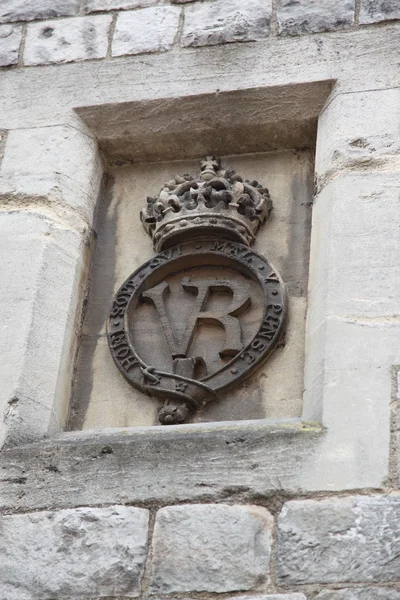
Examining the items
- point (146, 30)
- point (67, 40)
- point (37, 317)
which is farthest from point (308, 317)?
point (67, 40)

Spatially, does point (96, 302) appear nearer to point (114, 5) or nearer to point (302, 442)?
point (302, 442)

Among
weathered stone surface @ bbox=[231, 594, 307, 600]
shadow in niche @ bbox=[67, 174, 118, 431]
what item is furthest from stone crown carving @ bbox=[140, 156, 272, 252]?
weathered stone surface @ bbox=[231, 594, 307, 600]

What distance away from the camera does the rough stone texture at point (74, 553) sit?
127 inches

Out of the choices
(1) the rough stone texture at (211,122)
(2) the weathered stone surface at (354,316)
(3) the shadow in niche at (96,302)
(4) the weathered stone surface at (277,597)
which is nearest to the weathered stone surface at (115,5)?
(1) the rough stone texture at (211,122)

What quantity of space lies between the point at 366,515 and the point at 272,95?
63.3 inches

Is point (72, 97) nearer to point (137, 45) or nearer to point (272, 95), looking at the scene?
point (137, 45)

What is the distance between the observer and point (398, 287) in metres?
3.62

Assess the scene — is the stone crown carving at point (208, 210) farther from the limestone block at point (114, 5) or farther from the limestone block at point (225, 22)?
the limestone block at point (114, 5)

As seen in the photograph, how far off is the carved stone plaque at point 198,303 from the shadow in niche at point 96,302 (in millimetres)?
83

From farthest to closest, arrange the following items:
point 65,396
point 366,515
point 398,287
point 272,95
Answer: point 272,95 < point 65,396 < point 398,287 < point 366,515

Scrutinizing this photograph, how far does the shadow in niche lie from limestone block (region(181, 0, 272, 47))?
22.4 inches

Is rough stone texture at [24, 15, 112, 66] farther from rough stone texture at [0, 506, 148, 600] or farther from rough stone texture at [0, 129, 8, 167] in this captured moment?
rough stone texture at [0, 506, 148, 600]

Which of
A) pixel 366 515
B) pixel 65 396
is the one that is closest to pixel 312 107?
pixel 65 396

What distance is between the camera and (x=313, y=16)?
439 cm
